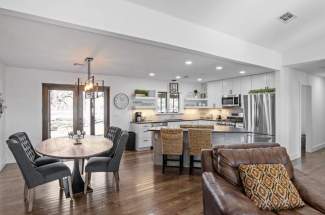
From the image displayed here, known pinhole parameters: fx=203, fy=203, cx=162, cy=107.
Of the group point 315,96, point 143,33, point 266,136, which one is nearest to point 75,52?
point 143,33

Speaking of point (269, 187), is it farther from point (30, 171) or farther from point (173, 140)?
point (30, 171)

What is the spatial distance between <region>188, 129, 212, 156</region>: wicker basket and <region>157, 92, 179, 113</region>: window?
381 centimetres

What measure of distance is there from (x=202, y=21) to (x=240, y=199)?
2673 mm

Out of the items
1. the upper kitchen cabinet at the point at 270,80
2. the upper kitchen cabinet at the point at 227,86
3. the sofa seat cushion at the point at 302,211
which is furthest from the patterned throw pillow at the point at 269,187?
the upper kitchen cabinet at the point at 227,86

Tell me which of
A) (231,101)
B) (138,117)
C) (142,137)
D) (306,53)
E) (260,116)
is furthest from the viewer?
(231,101)

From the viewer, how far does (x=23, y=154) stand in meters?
2.73

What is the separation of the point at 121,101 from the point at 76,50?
328cm

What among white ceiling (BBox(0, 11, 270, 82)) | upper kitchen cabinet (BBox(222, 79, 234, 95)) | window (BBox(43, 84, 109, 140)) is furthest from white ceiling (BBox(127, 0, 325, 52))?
window (BBox(43, 84, 109, 140))

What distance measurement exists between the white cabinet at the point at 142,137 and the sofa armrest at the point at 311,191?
16.5ft

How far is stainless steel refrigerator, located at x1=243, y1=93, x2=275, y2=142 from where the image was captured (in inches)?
219

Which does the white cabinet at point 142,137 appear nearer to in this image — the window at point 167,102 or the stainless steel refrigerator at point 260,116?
the window at point 167,102

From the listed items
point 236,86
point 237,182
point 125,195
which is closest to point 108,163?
point 125,195

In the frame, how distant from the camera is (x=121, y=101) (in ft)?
23.1

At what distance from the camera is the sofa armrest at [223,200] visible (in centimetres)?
151
